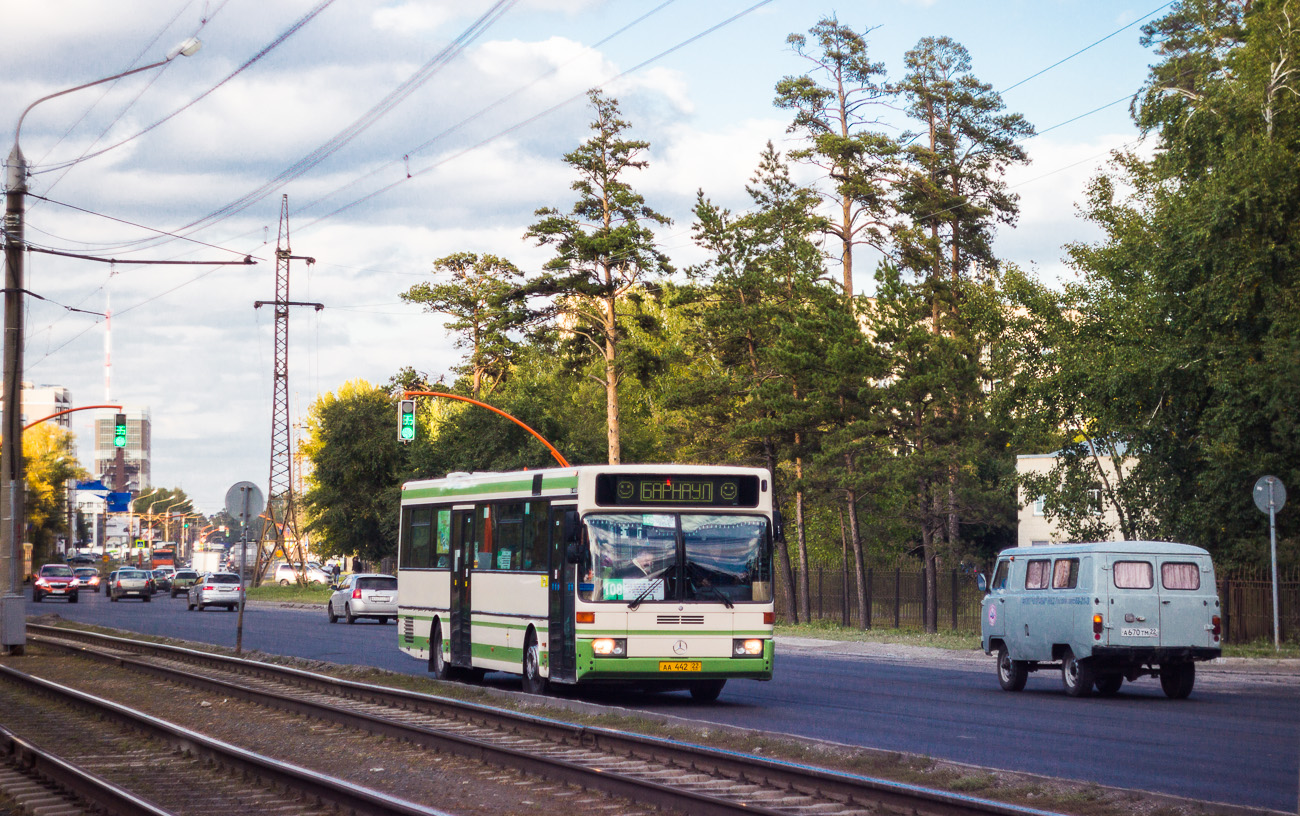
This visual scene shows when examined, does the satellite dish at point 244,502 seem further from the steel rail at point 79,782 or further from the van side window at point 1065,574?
the van side window at point 1065,574

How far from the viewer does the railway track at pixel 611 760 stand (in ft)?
32.6

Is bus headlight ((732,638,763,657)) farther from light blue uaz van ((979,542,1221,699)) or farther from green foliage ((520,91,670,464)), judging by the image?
green foliage ((520,91,670,464))

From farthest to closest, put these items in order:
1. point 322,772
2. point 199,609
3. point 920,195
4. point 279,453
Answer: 1. point 279,453
2. point 199,609
3. point 920,195
4. point 322,772

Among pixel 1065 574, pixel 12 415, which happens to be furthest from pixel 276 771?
pixel 12 415

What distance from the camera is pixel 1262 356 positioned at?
3148cm

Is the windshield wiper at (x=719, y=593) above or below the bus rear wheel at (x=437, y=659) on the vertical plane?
above

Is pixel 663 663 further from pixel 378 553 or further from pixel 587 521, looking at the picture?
pixel 378 553

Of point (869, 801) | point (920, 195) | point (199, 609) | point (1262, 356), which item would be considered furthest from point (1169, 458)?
point (199, 609)

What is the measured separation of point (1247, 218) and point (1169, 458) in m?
6.58

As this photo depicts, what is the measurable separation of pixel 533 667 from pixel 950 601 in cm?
2519

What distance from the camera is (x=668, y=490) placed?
1814cm

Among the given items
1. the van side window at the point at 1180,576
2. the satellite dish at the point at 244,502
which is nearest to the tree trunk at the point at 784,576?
the satellite dish at the point at 244,502

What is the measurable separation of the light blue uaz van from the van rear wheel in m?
0.01

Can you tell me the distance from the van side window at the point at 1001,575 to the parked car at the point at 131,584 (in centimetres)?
5783
